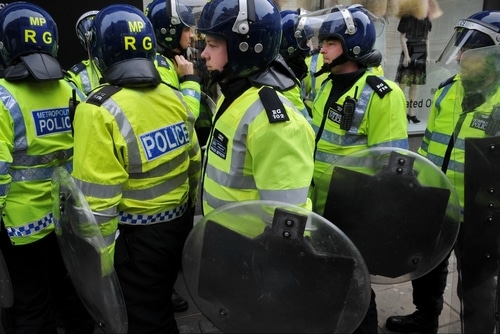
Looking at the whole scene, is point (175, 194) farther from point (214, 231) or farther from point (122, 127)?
point (214, 231)

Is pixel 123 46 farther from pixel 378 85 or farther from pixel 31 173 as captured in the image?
pixel 378 85

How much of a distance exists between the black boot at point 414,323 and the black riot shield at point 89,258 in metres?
2.38

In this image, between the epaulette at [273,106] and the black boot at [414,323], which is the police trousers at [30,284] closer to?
the epaulette at [273,106]

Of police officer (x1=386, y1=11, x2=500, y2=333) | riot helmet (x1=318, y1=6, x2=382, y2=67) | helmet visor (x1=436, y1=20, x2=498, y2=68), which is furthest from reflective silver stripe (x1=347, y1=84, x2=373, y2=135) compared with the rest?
helmet visor (x1=436, y1=20, x2=498, y2=68)

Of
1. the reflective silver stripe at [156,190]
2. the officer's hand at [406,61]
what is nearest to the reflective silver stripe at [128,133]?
the reflective silver stripe at [156,190]

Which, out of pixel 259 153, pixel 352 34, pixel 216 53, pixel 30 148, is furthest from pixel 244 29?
pixel 352 34

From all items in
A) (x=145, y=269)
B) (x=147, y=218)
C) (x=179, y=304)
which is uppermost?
(x=147, y=218)

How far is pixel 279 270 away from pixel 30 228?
1.75 m

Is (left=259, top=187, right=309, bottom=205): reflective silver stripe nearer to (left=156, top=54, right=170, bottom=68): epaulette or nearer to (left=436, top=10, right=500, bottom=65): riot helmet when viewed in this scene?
(left=436, top=10, right=500, bottom=65): riot helmet

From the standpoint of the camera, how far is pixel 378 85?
9.55 feet

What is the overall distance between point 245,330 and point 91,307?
2.48 feet

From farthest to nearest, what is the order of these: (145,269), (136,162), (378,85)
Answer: (378,85), (145,269), (136,162)

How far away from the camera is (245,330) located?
1.57 m

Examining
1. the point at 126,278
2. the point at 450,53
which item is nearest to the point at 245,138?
the point at 126,278
